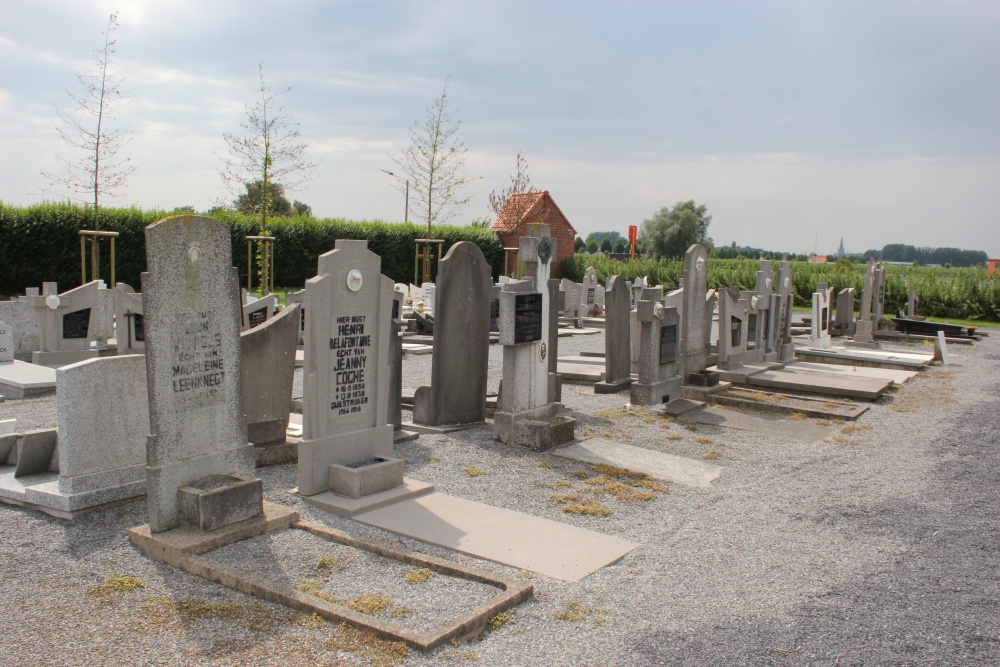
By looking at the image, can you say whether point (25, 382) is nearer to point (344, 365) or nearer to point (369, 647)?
point (344, 365)

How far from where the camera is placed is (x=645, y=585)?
4523 mm

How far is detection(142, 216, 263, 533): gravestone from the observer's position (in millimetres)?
4746

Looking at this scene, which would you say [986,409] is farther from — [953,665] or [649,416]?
[953,665]

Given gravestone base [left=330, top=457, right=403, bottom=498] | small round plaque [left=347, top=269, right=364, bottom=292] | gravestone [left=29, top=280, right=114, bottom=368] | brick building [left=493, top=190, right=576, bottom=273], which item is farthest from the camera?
brick building [left=493, top=190, right=576, bottom=273]

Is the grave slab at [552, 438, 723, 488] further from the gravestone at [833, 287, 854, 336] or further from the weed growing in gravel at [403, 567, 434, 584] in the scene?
the gravestone at [833, 287, 854, 336]

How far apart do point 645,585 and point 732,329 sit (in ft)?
28.3

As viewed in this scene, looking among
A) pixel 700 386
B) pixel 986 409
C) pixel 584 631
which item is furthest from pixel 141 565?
pixel 986 409

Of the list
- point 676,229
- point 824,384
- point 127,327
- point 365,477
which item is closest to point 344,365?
point 365,477

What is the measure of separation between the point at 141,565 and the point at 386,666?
1.97 meters

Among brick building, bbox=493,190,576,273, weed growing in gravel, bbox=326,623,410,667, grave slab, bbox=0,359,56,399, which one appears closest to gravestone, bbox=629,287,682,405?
weed growing in gravel, bbox=326,623,410,667

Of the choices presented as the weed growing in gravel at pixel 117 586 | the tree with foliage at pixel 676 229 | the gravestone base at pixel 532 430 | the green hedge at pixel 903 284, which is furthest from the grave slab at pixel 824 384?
the tree with foliage at pixel 676 229

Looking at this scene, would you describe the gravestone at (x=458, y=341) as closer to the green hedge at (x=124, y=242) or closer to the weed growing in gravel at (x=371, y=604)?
the weed growing in gravel at (x=371, y=604)

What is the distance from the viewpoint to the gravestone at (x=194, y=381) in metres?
4.75

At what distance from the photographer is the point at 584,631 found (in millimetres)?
3902
